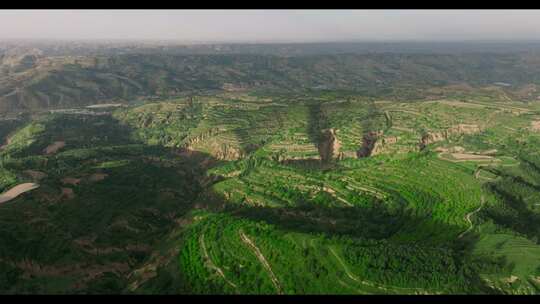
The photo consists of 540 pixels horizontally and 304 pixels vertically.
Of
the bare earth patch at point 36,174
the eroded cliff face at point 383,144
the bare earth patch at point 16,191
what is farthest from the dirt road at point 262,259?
the eroded cliff face at point 383,144

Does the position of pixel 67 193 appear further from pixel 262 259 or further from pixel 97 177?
pixel 262 259

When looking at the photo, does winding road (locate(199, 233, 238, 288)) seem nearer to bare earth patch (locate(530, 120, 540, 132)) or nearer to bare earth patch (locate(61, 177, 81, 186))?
bare earth patch (locate(61, 177, 81, 186))

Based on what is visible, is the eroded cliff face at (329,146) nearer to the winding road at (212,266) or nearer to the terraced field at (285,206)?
the terraced field at (285,206)

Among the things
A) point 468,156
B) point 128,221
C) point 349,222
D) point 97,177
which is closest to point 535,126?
point 468,156

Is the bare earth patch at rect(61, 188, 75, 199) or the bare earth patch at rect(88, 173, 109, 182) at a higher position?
the bare earth patch at rect(88, 173, 109, 182)

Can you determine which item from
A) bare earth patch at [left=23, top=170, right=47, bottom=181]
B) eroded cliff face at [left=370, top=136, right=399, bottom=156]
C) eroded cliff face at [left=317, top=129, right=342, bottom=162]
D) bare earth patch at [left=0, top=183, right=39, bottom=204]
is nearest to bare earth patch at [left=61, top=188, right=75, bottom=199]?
bare earth patch at [left=0, top=183, right=39, bottom=204]

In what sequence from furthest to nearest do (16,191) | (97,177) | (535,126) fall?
(535,126)
(97,177)
(16,191)

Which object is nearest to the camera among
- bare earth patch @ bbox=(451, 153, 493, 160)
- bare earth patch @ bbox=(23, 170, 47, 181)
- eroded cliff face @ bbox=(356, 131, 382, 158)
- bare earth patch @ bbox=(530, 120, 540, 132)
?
bare earth patch @ bbox=(23, 170, 47, 181)
